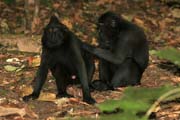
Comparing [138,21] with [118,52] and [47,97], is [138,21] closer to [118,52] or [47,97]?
[118,52]

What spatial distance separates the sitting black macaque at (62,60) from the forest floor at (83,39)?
172 mm

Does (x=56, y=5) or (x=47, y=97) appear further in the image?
(x=56, y=5)

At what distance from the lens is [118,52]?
7.00 meters

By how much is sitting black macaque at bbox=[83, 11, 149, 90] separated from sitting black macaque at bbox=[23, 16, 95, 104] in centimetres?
32

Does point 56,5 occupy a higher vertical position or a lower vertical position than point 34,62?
higher

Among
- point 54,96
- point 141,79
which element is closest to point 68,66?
point 54,96

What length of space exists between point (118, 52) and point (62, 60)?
0.88 meters

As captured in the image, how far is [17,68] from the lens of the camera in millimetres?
8141

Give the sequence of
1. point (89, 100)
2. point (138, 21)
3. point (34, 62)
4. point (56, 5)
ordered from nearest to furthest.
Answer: point (89, 100)
point (34, 62)
point (138, 21)
point (56, 5)

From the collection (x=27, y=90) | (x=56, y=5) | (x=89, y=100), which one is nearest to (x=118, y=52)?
(x=89, y=100)

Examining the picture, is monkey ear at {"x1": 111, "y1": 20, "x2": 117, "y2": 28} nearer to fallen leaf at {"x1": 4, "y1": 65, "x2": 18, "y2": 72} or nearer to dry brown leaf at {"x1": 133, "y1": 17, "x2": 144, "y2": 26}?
fallen leaf at {"x1": 4, "y1": 65, "x2": 18, "y2": 72}

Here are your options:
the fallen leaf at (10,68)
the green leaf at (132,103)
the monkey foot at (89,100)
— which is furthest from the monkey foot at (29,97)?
the green leaf at (132,103)

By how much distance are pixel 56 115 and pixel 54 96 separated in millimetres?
802

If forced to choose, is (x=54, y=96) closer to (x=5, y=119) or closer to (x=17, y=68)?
(x=5, y=119)
